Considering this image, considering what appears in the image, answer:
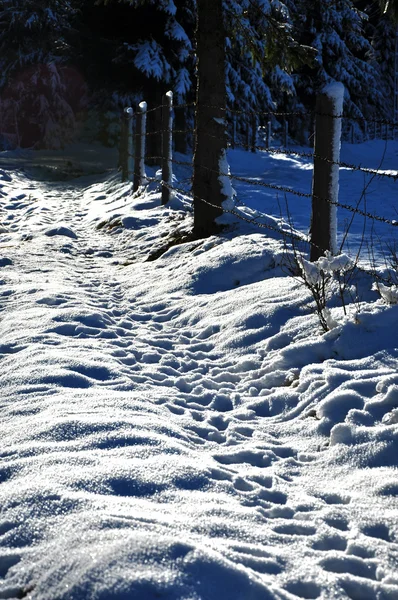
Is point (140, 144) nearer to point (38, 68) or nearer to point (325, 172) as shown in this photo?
point (325, 172)

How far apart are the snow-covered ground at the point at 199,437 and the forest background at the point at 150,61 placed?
14.9 feet

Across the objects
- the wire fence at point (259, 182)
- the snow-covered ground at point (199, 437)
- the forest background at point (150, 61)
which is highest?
the forest background at point (150, 61)

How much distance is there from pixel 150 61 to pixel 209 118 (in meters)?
12.3

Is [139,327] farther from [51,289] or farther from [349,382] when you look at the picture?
[349,382]

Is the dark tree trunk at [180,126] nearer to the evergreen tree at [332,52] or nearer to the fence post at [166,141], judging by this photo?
the evergreen tree at [332,52]

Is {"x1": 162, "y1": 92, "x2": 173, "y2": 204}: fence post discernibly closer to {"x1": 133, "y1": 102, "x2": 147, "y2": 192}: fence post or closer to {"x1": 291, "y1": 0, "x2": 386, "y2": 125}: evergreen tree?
{"x1": 133, "y1": 102, "x2": 147, "y2": 192}: fence post

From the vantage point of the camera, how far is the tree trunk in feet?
25.1

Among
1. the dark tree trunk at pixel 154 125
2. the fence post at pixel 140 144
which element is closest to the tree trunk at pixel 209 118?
the fence post at pixel 140 144

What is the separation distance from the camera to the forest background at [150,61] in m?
19.0

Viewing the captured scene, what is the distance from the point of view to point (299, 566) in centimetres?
216

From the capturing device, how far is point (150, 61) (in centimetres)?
1895

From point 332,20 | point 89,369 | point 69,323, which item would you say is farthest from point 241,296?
point 332,20

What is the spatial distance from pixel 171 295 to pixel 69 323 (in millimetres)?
1411

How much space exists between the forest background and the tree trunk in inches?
19.8
